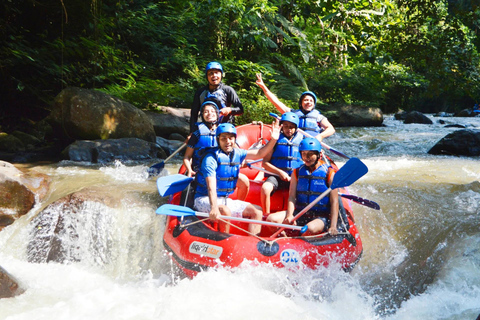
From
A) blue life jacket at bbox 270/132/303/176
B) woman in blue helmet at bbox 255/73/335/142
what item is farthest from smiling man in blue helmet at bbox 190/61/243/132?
blue life jacket at bbox 270/132/303/176

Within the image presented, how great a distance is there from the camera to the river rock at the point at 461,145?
8102 millimetres

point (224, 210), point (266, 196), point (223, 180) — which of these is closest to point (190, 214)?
point (224, 210)

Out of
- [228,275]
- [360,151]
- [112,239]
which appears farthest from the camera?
[360,151]

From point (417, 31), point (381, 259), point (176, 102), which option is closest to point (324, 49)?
point (176, 102)

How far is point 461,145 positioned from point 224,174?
6.18 metres

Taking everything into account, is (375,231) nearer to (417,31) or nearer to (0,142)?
(417,31)

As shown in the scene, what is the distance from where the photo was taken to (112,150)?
278 inches

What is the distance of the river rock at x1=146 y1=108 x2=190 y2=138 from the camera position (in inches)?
357

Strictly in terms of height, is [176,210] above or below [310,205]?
below

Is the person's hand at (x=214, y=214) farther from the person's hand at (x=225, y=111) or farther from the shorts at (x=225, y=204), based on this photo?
the person's hand at (x=225, y=111)

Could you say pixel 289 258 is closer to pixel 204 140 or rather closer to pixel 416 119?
pixel 204 140

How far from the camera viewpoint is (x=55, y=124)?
24.2 ft

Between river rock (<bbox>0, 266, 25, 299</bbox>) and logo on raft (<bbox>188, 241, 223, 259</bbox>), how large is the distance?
133 centimetres

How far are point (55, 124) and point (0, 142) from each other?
3.52 ft
